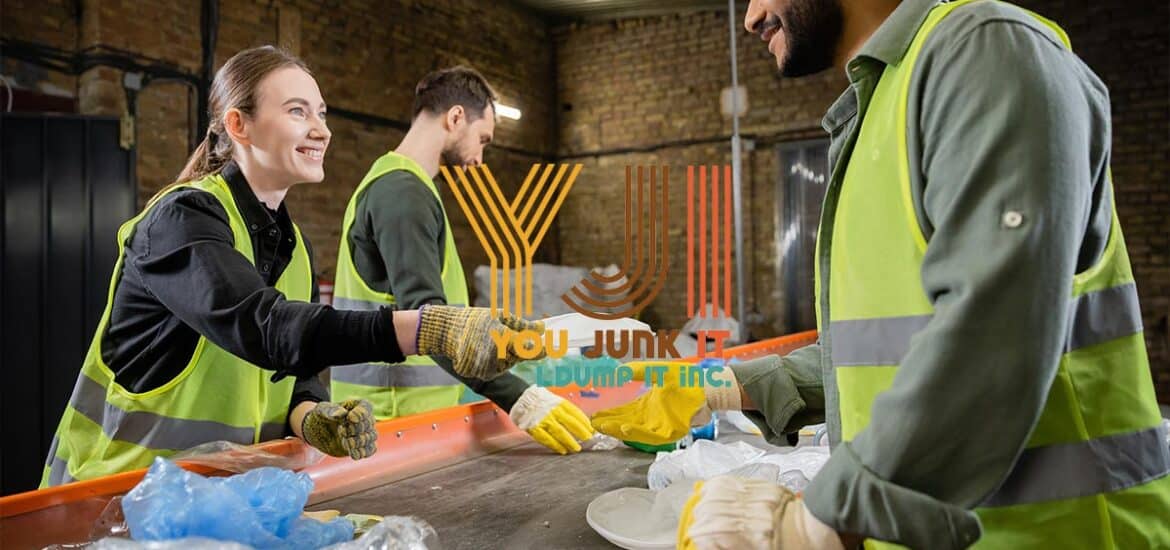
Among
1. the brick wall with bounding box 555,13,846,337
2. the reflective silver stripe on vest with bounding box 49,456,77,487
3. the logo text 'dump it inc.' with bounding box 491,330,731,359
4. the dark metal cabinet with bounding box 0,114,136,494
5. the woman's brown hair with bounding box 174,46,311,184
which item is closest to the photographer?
the logo text 'dump it inc.' with bounding box 491,330,731,359

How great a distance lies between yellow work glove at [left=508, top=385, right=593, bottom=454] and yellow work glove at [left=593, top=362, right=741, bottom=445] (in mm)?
177

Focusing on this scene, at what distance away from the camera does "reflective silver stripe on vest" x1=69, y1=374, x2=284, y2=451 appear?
1502 millimetres

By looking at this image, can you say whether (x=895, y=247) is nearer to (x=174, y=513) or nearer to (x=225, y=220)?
(x=174, y=513)

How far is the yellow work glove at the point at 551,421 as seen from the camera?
1821 millimetres

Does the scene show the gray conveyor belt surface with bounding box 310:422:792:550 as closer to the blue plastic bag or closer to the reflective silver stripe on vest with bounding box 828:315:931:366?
the blue plastic bag

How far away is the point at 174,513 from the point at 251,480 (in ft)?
0.49

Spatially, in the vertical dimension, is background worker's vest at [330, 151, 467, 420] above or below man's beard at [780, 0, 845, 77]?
below

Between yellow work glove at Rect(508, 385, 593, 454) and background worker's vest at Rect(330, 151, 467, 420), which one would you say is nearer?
yellow work glove at Rect(508, 385, 593, 454)

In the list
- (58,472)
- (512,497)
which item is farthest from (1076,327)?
Result: (58,472)

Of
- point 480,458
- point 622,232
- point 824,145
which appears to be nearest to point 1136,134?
point 824,145

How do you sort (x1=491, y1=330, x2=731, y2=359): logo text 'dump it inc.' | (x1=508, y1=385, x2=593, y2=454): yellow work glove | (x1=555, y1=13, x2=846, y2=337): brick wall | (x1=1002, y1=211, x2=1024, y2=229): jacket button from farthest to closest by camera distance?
(x1=555, y1=13, x2=846, y2=337): brick wall < (x1=508, y1=385, x2=593, y2=454): yellow work glove < (x1=491, y1=330, x2=731, y2=359): logo text 'dump it inc.' < (x1=1002, y1=211, x2=1024, y2=229): jacket button

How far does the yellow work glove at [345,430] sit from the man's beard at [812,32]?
1.05 meters

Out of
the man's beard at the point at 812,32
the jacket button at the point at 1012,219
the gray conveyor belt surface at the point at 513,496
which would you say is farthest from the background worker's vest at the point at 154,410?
the jacket button at the point at 1012,219

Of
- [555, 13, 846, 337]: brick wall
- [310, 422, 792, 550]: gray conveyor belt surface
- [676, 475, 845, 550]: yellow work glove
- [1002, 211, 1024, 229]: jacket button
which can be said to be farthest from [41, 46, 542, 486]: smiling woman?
[555, 13, 846, 337]: brick wall
